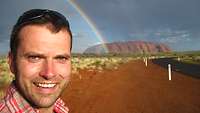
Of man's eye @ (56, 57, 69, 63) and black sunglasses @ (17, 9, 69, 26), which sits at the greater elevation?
black sunglasses @ (17, 9, 69, 26)

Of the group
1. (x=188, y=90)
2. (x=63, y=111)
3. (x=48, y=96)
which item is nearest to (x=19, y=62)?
(x=48, y=96)

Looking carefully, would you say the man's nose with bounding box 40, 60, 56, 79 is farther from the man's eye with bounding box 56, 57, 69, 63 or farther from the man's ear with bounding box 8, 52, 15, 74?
the man's ear with bounding box 8, 52, 15, 74

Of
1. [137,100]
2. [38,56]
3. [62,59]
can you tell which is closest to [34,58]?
[38,56]

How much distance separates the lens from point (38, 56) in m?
2.32

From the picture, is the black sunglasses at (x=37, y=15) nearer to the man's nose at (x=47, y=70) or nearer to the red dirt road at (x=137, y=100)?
the man's nose at (x=47, y=70)

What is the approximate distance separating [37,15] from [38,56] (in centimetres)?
26

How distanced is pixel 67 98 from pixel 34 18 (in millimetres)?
14364

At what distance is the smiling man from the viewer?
2262 millimetres

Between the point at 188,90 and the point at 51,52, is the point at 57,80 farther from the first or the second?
the point at 188,90

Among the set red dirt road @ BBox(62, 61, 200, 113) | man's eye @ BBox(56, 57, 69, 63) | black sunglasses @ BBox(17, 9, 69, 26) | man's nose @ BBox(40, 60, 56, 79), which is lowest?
red dirt road @ BBox(62, 61, 200, 113)

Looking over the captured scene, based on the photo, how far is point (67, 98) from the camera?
1642cm

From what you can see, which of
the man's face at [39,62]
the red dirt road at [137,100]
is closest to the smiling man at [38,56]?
the man's face at [39,62]

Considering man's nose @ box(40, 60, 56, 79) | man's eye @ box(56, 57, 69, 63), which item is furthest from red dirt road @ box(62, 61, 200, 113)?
man's nose @ box(40, 60, 56, 79)

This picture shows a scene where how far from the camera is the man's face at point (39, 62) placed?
2.28m
